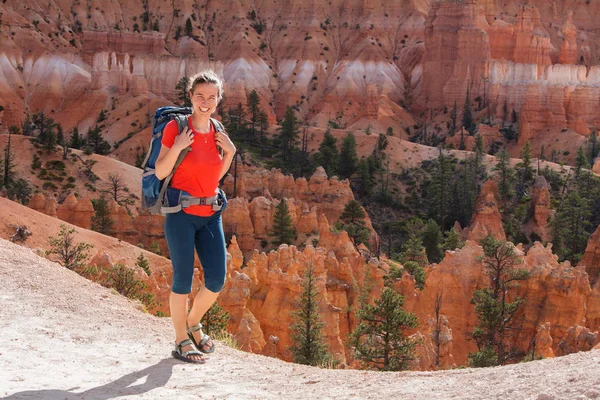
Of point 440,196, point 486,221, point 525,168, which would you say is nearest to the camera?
point 486,221

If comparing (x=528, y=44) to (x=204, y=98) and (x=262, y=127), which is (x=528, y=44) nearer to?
(x=262, y=127)

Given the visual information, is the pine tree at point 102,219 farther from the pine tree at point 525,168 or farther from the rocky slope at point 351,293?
the pine tree at point 525,168

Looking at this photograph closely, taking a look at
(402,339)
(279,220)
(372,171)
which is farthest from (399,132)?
(402,339)

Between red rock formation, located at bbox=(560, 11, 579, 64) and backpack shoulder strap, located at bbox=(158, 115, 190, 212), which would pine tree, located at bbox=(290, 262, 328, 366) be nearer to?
backpack shoulder strap, located at bbox=(158, 115, 190, 212)

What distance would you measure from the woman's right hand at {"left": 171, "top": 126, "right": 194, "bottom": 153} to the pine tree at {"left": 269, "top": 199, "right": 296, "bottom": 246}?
38418 millimetres

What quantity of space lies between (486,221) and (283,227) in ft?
53.2

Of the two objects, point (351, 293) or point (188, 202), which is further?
point (351, 293)

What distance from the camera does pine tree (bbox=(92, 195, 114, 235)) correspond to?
4403cm

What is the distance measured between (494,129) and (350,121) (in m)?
17.4

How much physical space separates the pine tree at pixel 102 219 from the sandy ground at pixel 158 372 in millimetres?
34156

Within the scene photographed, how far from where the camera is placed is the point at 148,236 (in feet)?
151

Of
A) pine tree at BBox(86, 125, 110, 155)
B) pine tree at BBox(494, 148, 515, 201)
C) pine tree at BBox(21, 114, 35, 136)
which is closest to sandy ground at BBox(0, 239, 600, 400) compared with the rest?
pine tree at BBox(494, 148, 515, 201)

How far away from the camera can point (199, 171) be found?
8.80m

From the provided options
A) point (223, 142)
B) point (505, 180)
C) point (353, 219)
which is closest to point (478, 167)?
point (505, 180)
